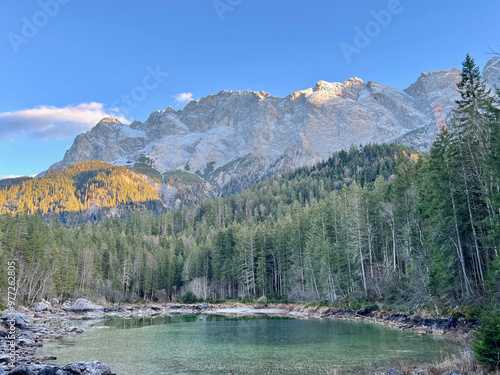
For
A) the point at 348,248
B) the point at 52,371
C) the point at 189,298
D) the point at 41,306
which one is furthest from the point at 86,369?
the point at 189,298

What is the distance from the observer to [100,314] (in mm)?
69188

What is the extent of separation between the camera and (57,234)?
269 feet

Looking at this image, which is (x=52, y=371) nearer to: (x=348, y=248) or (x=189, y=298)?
(x=348, y=248)

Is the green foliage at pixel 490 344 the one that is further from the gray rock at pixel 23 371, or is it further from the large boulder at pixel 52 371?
the gray rock at pixel 23 371

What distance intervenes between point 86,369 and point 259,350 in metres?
13.6

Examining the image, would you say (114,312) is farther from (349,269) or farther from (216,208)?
(216,208)

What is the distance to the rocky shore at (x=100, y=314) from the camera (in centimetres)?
1908

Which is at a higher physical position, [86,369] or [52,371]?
[52,371]

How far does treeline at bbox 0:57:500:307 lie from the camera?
3016 centimetres

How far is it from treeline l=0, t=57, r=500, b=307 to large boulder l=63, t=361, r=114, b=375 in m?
26.1

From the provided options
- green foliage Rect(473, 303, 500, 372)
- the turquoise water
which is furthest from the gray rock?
green foliage Rect(473, 303, 500, 372)

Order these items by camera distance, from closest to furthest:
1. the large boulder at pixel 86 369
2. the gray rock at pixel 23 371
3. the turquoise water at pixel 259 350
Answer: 1. the gray rock at pixel 23 371
2. the large boulder at pixel 86 369
3. the turquoise water at pixel 259 350

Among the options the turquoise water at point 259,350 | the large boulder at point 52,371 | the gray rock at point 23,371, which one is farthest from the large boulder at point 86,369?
the gray rock at point 23,371

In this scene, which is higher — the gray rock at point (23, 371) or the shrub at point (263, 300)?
the gray rock at point (23, 371)
